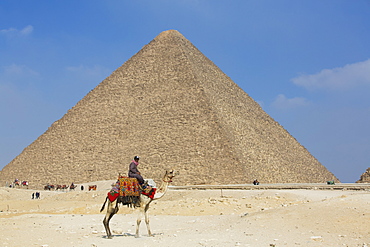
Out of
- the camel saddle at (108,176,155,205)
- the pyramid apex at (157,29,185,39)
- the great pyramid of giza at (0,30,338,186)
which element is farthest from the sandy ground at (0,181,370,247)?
the pyramid apex at (157,29,185,39)

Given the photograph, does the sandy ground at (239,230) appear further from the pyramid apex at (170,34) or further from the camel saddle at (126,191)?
the pyramid apex at (170,34)

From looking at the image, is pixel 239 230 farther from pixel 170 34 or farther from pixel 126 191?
pixel 170 34

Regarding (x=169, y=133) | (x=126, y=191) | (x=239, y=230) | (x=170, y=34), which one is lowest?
(x=239, y=230)

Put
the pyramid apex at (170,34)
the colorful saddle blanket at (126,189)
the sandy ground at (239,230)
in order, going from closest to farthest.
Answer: the sandy ground at (239,230) < the colorful saddle blanket at (126,189) < the pyramid apex at (170,34)

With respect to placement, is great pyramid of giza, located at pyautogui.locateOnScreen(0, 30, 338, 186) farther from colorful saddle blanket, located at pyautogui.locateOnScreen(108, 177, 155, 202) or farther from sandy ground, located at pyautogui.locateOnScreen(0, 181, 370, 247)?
colorful saddle blanket, located at pyautogui.locateOnScreen(108, 177, 155, 202)

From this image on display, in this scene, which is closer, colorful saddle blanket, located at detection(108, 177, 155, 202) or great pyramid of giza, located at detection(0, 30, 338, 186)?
colorful saddle blanket, located at detection(108, 177, 155, 202)

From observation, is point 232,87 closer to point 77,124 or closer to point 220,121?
point 220,121

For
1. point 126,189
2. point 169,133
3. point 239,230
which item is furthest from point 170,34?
point 239,230

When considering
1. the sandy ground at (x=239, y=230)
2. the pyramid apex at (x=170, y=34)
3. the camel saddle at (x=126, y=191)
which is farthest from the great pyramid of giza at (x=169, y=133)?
the camel saddle at (x=126, y=191)

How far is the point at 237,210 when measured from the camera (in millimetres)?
16141

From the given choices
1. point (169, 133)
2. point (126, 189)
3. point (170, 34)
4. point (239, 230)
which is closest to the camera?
point (239, 230)

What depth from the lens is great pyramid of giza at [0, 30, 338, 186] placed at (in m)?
42.9

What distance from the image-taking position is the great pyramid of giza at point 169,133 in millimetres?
42906

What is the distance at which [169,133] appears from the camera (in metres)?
46.4
